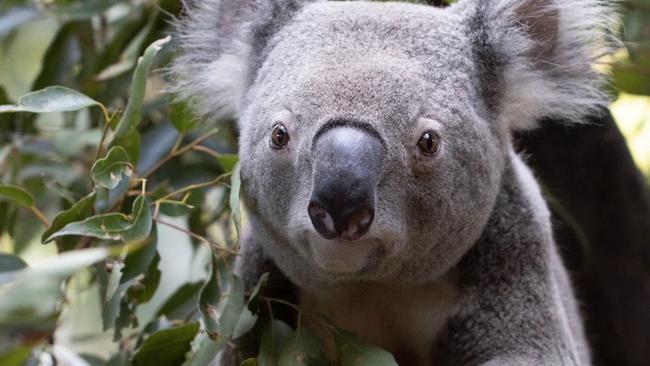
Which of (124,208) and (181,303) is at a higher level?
(124,208)

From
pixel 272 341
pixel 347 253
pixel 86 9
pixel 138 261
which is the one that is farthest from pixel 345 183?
pixel 86 9

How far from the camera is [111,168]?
250cm

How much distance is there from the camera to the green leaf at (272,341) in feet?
8.41

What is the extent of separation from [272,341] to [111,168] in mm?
628

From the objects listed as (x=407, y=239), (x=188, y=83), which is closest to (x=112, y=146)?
(x=188, y=83)

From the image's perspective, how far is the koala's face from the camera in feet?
7.07

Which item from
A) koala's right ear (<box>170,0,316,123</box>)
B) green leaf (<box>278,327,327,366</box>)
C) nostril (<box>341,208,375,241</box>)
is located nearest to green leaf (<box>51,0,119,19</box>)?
koala's right ear (<box>170,0,316,123</box>)

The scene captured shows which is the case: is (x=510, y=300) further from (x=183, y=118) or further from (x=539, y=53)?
(x=183, y=118)

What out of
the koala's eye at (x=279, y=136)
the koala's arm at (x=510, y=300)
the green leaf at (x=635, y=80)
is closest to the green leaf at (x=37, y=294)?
the koala's eye at (x=279, y=136)

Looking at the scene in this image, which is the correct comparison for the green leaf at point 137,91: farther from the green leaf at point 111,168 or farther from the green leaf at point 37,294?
the green leaf at point 37,294

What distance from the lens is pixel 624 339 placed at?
177 inches

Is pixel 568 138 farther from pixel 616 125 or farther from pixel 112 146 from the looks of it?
pixel 112 146

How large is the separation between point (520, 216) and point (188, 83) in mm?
1090

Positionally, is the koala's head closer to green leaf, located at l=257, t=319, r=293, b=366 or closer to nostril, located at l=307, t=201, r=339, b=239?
nostril, located at l=307, t=201, r=339, b=239
